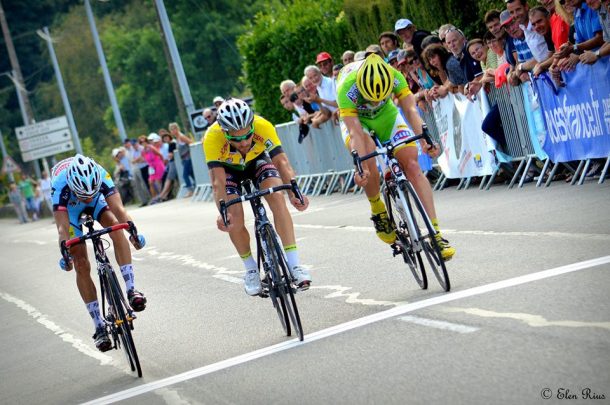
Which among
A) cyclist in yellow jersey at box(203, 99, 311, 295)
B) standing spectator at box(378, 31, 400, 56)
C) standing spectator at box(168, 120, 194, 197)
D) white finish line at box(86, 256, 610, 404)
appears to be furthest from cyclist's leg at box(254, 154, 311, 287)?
standing spectator at box(168, 120, 194, 197)

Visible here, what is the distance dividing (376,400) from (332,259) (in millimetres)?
7221

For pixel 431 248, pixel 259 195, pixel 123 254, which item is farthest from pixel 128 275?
pixel 431 248

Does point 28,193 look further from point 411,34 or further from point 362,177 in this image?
point 362,177

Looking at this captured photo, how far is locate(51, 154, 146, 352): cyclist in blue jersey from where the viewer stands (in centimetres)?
975

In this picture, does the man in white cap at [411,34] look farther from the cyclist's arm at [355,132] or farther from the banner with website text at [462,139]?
the cyclist's arm at [355,132]

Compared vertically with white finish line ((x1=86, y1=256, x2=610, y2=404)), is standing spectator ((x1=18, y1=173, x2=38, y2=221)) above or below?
above

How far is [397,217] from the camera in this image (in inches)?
404

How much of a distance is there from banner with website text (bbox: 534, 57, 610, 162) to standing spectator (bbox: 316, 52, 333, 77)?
22.1 feet

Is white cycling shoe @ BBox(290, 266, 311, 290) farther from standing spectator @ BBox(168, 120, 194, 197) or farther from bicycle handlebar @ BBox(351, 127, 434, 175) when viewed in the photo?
standing spectator @ BBox(168, 120, 194, 197)

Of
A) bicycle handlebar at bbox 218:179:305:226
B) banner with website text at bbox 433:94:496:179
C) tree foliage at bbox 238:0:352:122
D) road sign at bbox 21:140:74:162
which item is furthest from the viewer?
road sign at bbox 21:140:74:162

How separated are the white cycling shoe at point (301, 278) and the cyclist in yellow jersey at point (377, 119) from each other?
107 cm

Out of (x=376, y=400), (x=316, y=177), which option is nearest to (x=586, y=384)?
(x=376, y=400)

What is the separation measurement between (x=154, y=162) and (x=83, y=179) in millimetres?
29720

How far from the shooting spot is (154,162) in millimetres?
39219
